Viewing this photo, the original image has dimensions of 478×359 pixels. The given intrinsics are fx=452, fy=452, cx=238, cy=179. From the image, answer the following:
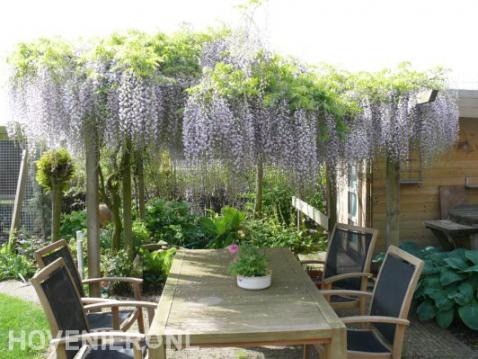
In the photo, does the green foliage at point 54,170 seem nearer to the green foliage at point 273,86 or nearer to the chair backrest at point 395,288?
the green foliage at point 273,86

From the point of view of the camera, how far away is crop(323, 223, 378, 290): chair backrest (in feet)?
10.8

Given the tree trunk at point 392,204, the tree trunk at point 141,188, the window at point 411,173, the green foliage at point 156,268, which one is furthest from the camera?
the tree trunk at point 141,188

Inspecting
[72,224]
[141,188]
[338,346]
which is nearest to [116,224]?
[141,188]

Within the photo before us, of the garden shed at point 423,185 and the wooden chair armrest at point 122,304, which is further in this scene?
the garden shed at point 423,185

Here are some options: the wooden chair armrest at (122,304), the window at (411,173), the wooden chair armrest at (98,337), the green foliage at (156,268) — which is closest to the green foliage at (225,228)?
the green foliage at (156,268)

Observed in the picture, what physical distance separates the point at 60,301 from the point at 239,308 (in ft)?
2.97

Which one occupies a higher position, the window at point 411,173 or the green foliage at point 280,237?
the window at point 411,173

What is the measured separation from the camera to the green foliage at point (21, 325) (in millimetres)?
3316

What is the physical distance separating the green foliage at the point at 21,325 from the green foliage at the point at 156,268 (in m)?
1.10

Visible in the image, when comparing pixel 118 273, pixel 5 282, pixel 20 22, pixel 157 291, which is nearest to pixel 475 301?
pixel 157 291

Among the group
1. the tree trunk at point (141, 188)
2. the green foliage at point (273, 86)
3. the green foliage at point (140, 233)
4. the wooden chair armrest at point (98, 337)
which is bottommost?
the green foliage at point (140, 233)

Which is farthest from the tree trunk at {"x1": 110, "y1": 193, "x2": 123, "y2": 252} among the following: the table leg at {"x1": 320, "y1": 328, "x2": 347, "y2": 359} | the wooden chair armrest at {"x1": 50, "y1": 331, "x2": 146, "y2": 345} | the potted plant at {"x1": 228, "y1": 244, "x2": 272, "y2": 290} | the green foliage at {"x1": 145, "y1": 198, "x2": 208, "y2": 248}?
the table leg at {"x1": 320, "y1": 328, "x2": 347, "y2": 359}

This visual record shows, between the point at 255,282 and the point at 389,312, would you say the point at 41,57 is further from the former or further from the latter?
the point at 389,312

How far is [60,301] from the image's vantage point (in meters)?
2.27
